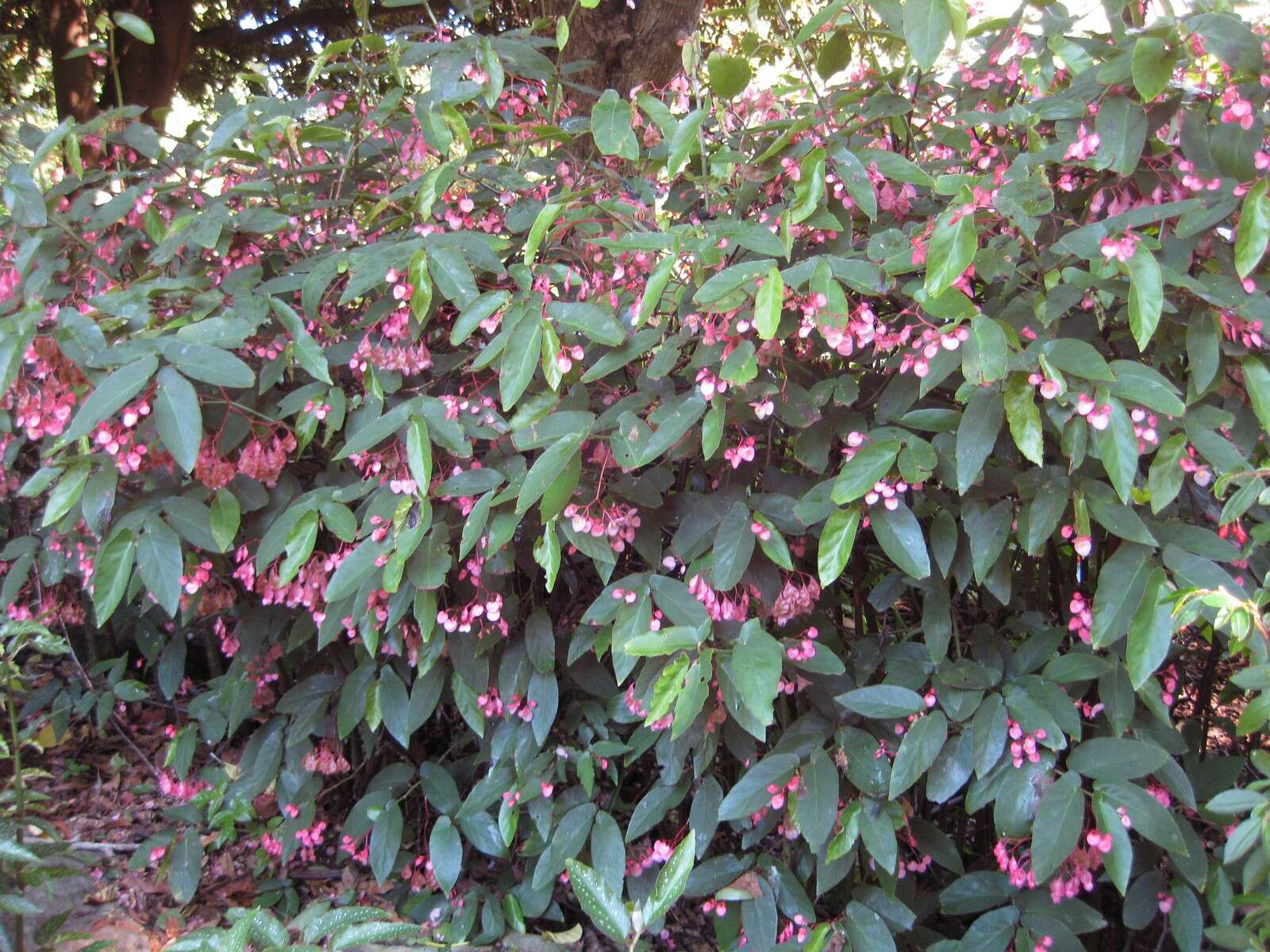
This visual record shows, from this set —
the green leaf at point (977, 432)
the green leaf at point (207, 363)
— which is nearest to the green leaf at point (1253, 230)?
the green leaf at point (977, 432)

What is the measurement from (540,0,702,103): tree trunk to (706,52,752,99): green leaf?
1.65 meters

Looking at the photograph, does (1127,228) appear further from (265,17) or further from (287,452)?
(265,17)

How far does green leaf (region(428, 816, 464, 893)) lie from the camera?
1803 millimetres

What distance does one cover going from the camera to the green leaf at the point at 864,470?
129 centimetres

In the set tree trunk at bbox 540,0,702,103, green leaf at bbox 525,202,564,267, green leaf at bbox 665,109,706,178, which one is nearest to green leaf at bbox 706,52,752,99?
green leaf at bbox 665,109,706,178

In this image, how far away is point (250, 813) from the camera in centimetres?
208

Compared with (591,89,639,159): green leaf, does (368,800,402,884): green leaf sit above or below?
below

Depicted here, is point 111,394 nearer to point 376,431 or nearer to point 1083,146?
point 376,431

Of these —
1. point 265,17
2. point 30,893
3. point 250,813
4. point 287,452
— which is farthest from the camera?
point 265,17

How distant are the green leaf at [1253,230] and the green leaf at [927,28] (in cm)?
45

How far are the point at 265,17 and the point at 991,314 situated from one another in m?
5.09

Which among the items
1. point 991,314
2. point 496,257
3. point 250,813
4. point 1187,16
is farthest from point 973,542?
point 250,813

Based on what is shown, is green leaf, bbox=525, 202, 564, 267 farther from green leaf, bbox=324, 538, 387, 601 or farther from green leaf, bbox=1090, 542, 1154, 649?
green leaf, bbox=1090, 542, 1154, 649

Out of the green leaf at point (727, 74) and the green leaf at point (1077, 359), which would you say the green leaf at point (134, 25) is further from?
the green leaf at point (1077, 359)
